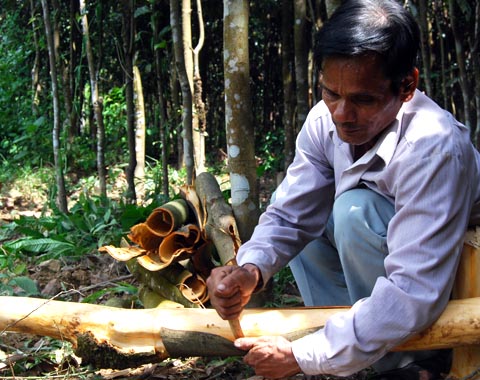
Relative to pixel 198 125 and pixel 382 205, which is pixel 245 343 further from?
pixel 198 125

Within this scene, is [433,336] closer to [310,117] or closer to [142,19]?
[310,117]

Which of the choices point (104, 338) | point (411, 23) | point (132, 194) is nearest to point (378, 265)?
point (411, 23)

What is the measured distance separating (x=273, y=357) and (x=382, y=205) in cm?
61

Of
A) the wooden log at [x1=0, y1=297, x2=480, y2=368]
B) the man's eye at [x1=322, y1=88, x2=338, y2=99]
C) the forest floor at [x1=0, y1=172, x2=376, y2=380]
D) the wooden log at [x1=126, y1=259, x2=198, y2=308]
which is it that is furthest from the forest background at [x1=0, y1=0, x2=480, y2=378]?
the man's eye at [x1=322, y1=88, x2=338, y2=99]

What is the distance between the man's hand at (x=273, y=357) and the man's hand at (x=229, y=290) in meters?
0.13

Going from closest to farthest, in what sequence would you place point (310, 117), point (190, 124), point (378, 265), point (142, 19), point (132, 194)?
1. point (378, 265)
2. point (310, 117)
3. point (190, 124)
4. point (132, 194)
5. point (142, 19)

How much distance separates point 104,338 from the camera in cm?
207

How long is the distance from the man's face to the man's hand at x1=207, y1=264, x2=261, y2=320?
54cm

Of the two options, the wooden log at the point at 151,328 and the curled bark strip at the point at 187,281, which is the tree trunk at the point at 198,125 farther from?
the wooden log at the point at 151,328

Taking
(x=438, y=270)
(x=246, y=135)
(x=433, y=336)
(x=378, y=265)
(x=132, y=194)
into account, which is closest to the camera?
(x=438, y=270)

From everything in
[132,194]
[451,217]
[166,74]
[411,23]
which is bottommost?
[132,194]

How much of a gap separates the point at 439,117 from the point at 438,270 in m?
0.45

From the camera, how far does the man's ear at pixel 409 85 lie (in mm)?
1783

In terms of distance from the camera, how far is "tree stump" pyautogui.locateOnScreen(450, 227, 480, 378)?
1872 mm
